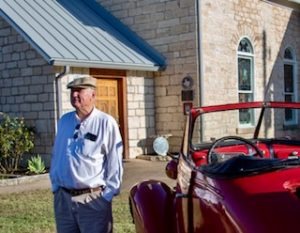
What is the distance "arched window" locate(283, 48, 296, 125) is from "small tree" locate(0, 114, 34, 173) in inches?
370

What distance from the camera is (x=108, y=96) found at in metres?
14.2

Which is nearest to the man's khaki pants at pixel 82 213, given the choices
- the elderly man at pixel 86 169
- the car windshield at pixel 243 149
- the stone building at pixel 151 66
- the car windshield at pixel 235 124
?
the elderly man at pixel 86 169

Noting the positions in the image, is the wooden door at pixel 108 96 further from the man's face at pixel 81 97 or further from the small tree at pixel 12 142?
the man's face at pixel 81 97

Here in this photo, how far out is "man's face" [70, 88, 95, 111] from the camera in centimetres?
424

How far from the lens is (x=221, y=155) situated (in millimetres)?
Result: 4152

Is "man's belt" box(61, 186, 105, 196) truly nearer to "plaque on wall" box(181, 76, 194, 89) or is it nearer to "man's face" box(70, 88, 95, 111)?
"man's face" box(70, 88, 95, 111)

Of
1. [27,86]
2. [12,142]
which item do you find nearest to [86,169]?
Result: [12,142]

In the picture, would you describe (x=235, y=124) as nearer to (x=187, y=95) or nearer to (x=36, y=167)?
(x=187, y=95)

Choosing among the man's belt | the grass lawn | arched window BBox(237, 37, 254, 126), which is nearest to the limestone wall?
the grass lawn

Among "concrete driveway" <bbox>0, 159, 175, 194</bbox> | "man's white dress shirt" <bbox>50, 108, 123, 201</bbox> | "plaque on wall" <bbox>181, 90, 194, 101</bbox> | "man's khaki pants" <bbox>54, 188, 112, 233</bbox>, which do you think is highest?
"plaque on wall" <bbox>181, 90, 194, 101</bbox>

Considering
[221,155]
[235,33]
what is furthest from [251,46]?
[221,155]

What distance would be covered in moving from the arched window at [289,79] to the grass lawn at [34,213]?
414 inches

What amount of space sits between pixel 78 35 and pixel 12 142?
3.57 m

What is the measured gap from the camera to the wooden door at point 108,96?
13938 millimetres
